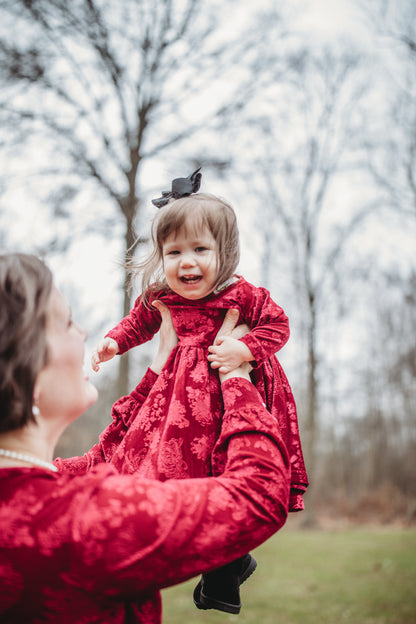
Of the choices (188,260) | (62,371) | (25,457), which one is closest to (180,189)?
(188,260)

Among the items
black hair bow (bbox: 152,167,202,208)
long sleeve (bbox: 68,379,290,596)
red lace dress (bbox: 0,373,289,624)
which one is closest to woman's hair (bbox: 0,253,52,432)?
red lace dress (bbox: 0,373,289,624)

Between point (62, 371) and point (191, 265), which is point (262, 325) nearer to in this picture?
point (191, 265)

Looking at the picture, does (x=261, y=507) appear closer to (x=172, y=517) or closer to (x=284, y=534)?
(x=172, y=517)

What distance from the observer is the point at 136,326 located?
1.95 metres

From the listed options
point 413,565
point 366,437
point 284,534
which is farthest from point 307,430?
point 366,437

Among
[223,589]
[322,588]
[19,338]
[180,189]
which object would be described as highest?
[180,189]

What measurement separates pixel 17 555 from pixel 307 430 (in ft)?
38.8

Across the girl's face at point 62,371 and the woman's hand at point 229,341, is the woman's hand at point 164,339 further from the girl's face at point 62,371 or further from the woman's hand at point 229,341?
the girl's face at point 62,371

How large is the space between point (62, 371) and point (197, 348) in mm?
567

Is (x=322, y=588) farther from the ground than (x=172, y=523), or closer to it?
closer to it

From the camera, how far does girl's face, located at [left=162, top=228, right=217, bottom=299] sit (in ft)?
5.68

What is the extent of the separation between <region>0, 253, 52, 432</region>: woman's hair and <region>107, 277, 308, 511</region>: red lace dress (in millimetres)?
479

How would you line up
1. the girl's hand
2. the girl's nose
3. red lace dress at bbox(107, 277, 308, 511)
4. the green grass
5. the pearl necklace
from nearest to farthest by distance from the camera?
the pearl necklace → red lace dress at bbox(107, 277, 308, 511) → the girl's nose → the girl's hand → the green grass

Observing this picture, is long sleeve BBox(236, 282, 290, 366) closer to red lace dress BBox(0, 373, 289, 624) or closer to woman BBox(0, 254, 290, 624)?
woman BBox(0, 254, 290, 624)
